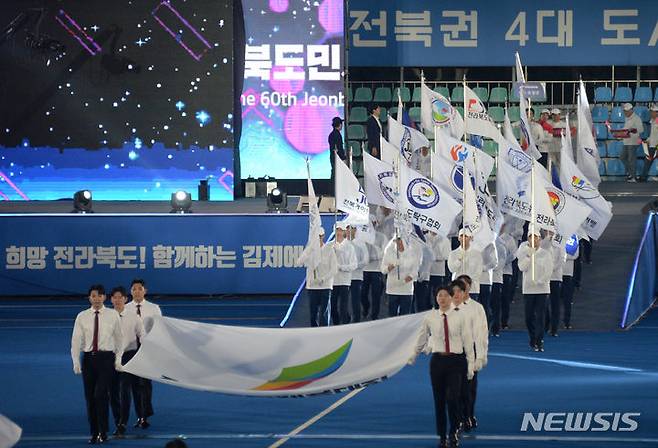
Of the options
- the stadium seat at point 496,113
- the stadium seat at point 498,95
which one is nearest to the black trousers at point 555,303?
the stadium seat at point 496,113

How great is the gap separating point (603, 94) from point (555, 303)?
580 inches

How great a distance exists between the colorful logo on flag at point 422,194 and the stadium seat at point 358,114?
13.5 meters

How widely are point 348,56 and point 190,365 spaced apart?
20.4 meters

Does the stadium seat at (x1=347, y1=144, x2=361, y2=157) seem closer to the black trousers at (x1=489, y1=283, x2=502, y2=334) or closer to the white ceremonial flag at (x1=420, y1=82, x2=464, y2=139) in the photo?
the white ceremonial flag at (x1=420, y1=82, x2=464, y2=139)

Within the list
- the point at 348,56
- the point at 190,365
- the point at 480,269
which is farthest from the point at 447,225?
the point at 348,56

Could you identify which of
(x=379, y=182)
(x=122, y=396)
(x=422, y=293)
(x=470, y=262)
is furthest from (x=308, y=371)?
(x=379, y=182)

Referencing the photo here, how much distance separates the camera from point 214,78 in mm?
32781

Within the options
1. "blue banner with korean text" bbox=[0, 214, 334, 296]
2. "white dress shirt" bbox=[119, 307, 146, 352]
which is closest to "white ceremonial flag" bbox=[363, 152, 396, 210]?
"blue banner with korean text" bbox=[0, 214, 334, 296]

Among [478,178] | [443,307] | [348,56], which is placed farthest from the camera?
[348,56]

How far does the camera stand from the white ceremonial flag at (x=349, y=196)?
23938 millimetres

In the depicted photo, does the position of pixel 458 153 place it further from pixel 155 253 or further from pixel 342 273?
pixel 155 253

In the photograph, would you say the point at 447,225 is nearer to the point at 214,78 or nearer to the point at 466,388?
the point at 466,388

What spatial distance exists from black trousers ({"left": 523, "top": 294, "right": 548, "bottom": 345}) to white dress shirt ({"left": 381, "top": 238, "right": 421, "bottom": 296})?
191 cm

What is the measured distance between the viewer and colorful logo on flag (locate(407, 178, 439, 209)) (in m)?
22.8
